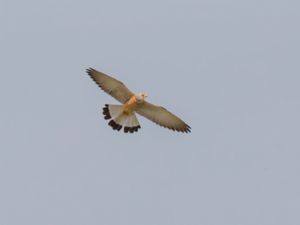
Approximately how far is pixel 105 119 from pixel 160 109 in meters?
1.53

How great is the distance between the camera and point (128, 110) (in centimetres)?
3706

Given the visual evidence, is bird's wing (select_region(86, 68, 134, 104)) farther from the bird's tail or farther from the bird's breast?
the bird's tail

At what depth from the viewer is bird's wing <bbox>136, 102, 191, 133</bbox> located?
122 feet

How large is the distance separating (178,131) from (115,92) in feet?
7.42

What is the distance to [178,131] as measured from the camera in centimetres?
3775

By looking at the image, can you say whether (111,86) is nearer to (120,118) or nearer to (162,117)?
(120,118)

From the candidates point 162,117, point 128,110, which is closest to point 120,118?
point 128,110

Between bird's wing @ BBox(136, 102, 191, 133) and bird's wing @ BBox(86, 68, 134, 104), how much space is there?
24.8 inches

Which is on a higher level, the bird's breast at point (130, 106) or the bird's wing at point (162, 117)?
the bird's wing at point (162, 117)

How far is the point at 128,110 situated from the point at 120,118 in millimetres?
311

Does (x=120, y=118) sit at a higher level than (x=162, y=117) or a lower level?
lower

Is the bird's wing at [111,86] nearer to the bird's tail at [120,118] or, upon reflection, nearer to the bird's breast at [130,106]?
the bird's breast at [130,106]

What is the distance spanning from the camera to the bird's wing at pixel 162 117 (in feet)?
122

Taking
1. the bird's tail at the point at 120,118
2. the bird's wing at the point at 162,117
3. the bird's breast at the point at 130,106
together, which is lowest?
the bird's tail at the point at 120,118
